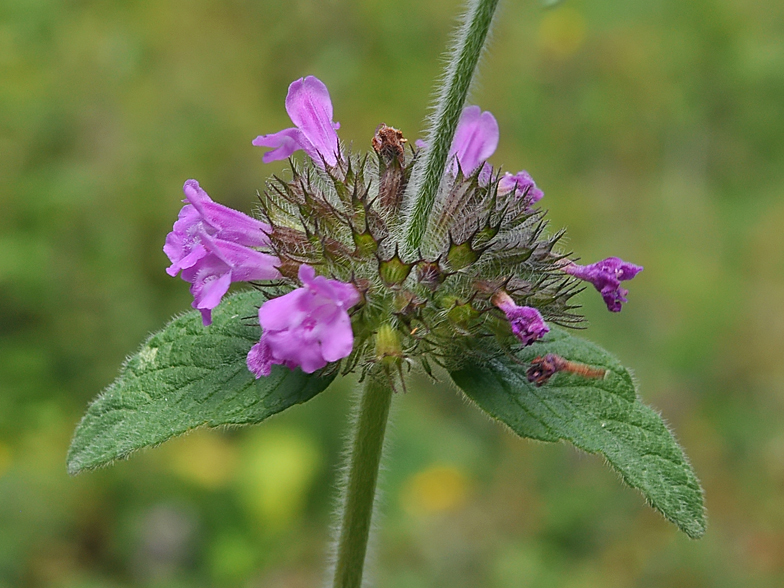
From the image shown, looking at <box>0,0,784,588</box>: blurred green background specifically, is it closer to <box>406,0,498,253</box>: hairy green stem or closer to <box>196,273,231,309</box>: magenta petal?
<box>406,0,498,253</box>: hairy green stem

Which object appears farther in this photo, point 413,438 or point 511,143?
point 511,143

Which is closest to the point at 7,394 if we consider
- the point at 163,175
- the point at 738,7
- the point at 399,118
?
the point at 163,175

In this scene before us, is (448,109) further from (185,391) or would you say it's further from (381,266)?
(185,391)

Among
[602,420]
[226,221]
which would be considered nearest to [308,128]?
[226,221]

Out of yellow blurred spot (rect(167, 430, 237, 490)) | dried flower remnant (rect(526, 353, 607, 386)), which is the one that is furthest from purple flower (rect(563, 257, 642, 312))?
yellow blurred spot (rect(167, 430, 237, 490))

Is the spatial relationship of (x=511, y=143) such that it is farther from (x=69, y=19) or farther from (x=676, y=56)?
(x=69, y=19)

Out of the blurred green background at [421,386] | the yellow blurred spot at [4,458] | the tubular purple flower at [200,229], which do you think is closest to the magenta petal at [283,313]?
the tubular purple flower at [200,229]

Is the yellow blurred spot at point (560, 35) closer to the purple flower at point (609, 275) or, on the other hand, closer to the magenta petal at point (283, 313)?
the purple flower at point (609, 275)
